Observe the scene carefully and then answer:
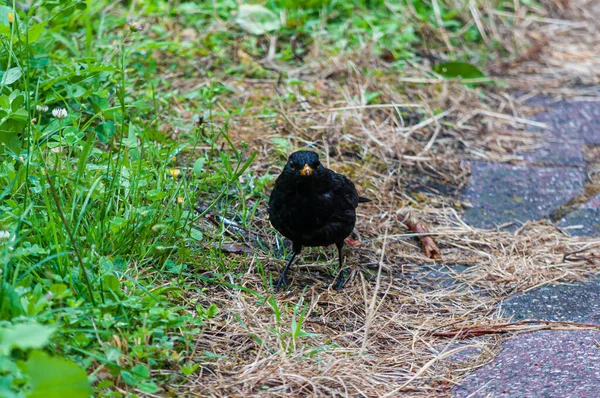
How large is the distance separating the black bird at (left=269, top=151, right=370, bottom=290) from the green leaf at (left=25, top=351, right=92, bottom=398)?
139 cm

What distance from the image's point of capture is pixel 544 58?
6.37 metres

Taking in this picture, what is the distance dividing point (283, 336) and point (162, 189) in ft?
3.18

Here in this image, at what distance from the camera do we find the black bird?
3424 millimetres

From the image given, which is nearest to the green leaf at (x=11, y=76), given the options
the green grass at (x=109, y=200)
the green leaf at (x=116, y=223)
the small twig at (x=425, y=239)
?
the green grass at (x=109, y=200)

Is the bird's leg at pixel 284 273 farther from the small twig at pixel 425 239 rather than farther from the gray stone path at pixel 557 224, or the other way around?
the gray stone path at pixel 557 224

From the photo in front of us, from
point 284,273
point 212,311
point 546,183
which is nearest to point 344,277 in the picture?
point 284,273

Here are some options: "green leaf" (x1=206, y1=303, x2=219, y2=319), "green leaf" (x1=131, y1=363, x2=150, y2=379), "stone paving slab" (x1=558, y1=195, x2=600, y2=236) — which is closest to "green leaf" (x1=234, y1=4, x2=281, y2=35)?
"stone paving slab" (x1=558, y1=195, x2=600, y2=236)

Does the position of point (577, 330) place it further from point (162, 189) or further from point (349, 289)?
point (162, 189)

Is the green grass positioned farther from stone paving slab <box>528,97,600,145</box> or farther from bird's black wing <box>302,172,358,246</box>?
stone paving slab <box>528,97,600,145</box>

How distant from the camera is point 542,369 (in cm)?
279

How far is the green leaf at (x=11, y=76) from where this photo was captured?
3289mm

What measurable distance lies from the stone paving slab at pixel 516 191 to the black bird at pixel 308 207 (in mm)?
1042

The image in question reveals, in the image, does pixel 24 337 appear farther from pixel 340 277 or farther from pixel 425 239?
pixel 425 239

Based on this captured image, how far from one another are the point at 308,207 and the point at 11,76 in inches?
57.5
